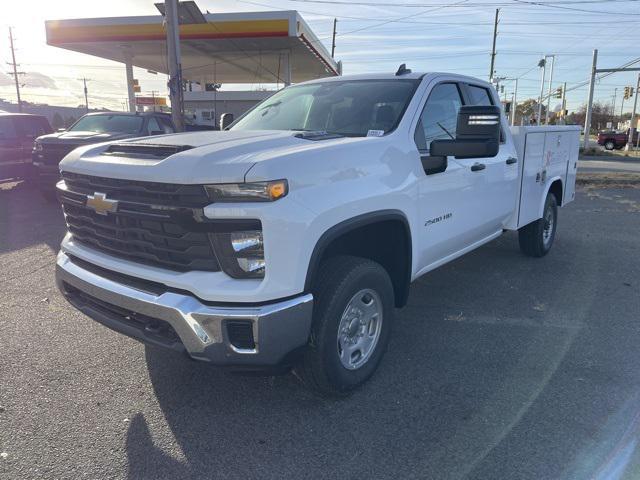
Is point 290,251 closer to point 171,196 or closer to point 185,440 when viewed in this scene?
point 171,196

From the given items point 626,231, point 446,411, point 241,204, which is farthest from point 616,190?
point 241,204

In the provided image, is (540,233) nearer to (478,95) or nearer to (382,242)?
(478,95)

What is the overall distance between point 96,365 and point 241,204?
197 centimetres

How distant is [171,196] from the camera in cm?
263

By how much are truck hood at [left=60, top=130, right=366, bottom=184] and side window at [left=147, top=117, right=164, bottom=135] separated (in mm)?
7657

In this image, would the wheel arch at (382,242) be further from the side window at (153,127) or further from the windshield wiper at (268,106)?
the side window at (153,127)

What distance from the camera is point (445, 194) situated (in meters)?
3.97

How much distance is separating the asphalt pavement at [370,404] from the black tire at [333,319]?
19 cm

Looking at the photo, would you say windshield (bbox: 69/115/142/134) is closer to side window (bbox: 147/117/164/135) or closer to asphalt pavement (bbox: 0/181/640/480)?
side window (bbox: 147/117/164/135)

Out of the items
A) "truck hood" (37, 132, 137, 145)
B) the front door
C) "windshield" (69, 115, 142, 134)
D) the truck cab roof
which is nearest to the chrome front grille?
the front door

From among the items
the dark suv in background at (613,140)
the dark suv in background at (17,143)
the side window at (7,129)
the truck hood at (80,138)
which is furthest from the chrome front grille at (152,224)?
the dark suv in background at (613,140)

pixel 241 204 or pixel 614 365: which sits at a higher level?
pixel 241 204

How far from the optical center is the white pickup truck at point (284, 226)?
8.36ft

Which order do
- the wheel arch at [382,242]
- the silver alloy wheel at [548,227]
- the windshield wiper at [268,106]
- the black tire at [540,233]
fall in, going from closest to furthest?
the wheel arch at [382,242], the windshield wiper at [268,106], the black tire at [540,233], the silver alloy wheel at [548,227]
